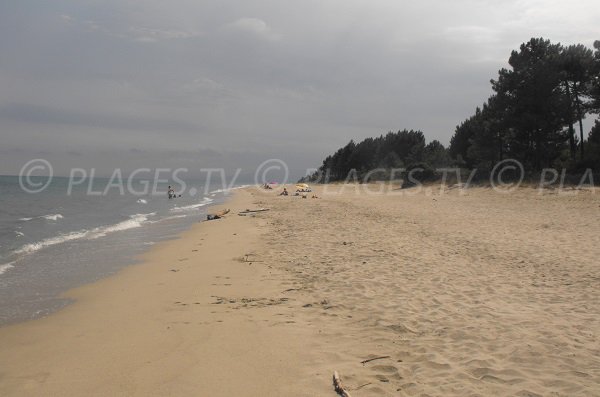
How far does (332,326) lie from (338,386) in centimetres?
167

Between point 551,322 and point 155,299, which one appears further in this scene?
point 155,299

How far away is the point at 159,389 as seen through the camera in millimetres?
3795

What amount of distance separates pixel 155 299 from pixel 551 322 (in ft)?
20.3

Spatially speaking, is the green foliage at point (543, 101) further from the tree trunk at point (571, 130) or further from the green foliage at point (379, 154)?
the green foliage at point (379, 154)

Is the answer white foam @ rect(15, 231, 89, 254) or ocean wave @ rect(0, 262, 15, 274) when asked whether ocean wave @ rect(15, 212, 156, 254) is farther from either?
ocean wave @ rect(0, 262, 15, 274)

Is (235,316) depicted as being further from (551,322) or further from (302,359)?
(551,322)

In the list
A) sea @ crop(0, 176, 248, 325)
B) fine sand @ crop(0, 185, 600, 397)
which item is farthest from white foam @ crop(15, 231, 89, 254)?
fine sand @ crop(0, 185, 600, 397)

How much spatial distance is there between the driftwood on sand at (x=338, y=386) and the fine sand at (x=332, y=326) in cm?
9

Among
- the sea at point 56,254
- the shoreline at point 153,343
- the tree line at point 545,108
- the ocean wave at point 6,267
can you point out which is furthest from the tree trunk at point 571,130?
the ocean wave at point 6,267

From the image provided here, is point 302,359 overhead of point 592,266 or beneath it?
beneath

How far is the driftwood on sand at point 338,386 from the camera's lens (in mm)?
3503

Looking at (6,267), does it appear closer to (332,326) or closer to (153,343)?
(153,343)

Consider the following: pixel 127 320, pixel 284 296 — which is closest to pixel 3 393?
pixel 127 320

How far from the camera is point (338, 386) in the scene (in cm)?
362
